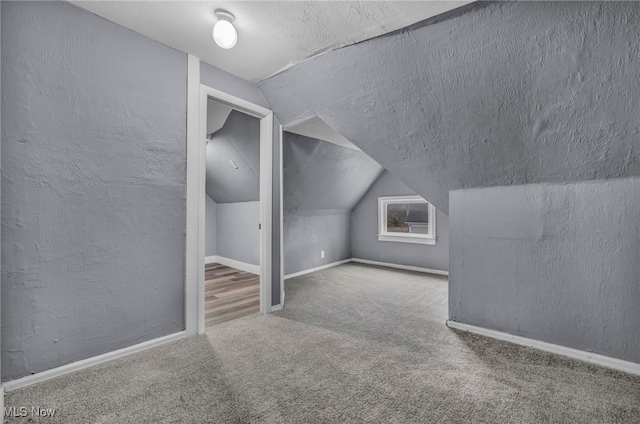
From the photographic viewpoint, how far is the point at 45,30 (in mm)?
1718

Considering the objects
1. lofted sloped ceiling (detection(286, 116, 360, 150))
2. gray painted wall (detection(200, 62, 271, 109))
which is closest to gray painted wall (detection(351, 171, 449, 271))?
lofted sloped ceiling (detection(286, 116, 360, 150))

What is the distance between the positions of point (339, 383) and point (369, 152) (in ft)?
5.82

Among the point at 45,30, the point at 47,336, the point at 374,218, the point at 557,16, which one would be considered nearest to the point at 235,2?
the point at 45,30

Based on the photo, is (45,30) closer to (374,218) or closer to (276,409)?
(276,409)

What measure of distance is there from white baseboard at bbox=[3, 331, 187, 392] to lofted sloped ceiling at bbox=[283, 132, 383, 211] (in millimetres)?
2331

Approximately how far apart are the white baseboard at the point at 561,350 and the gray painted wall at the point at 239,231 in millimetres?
3020

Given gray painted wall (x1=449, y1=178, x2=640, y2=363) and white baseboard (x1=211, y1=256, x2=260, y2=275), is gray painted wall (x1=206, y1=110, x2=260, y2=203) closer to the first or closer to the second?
white baseboard (x1=211, y1=256, x2=260, y2=275)

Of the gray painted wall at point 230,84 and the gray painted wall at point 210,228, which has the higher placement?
the gray painted wall at point 230,84

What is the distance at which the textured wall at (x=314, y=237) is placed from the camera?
443 cm

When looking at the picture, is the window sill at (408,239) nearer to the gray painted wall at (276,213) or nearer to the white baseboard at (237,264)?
the white baseboard at (237,264)

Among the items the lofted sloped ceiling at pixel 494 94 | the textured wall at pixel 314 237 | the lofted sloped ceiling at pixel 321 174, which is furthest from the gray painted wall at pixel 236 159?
the lofted sloped ceiling at pixel 494 94

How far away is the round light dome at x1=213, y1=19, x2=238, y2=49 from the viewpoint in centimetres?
185

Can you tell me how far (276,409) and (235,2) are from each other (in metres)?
2.21

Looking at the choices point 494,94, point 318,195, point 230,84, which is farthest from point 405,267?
point 230,84
